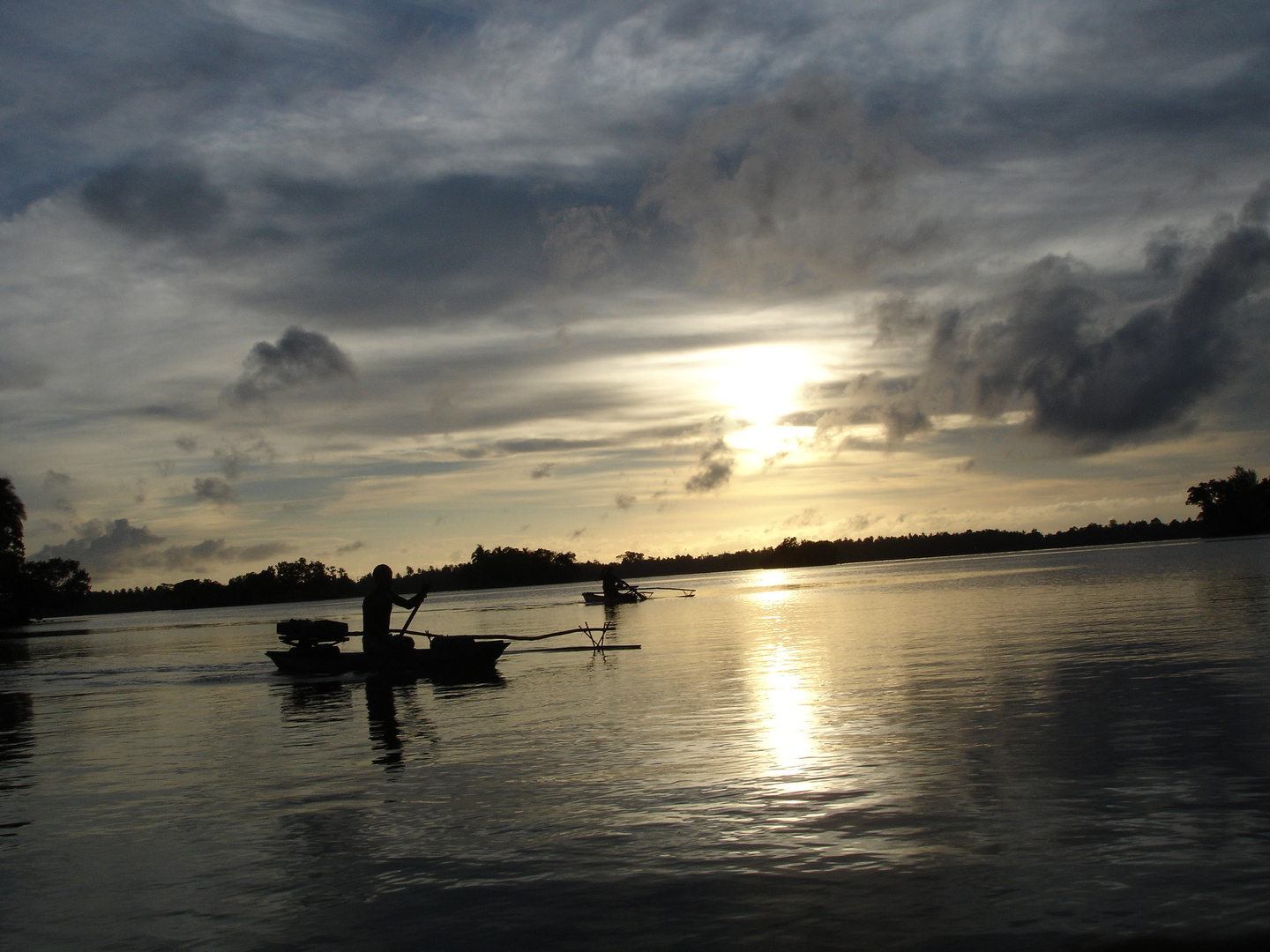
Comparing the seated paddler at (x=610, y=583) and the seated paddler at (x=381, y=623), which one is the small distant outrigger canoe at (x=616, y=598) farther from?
the seated paddler at (x=381, y=623)

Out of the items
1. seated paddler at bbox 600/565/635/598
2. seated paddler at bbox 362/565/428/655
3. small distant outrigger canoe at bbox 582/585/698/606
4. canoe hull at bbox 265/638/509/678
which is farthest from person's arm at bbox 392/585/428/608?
small distant outrigger canoe at bbox 582/585/698/606

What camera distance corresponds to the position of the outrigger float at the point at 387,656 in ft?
89.7

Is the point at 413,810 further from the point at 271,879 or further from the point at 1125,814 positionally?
the point at 1125,814

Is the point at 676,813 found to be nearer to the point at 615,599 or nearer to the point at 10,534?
the point at 615,599

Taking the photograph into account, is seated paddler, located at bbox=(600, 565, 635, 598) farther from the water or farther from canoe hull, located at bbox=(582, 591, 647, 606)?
the water

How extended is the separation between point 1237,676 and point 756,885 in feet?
48.4

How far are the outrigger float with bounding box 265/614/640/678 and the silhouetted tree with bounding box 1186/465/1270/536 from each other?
7485 inches

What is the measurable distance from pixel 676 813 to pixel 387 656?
1877cm

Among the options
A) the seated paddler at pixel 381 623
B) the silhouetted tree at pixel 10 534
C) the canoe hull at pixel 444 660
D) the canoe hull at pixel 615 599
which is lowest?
the canoe hull at pixel 615 599

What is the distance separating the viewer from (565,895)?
7.82m

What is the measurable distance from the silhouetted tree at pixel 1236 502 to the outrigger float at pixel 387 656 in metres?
190

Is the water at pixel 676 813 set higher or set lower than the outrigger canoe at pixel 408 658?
lower

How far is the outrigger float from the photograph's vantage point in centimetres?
2733

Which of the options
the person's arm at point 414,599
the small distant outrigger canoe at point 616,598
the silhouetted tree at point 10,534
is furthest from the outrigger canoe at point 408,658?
the silhouetted tree at point 10,534
